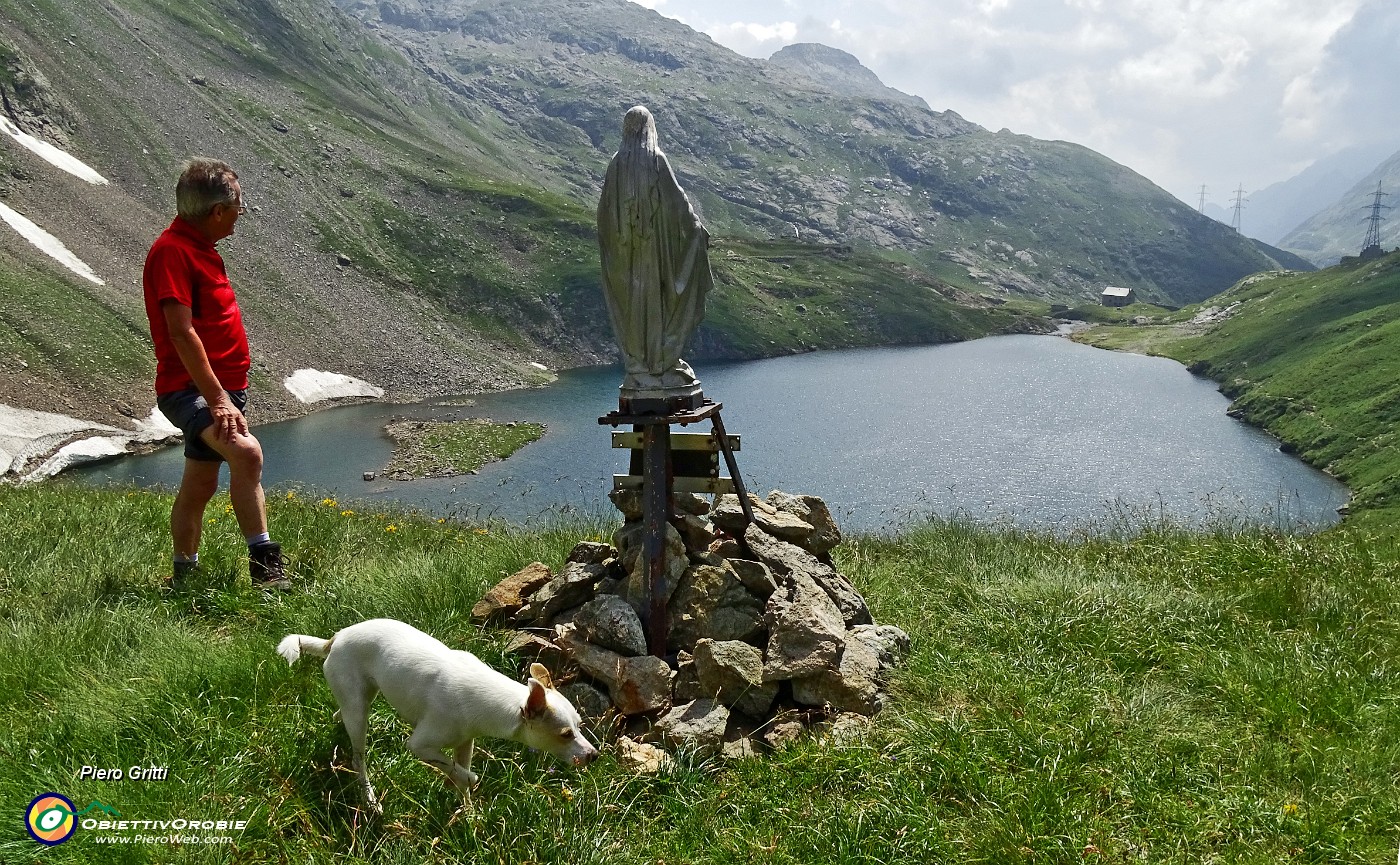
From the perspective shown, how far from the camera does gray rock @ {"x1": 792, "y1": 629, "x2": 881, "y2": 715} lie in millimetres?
4723

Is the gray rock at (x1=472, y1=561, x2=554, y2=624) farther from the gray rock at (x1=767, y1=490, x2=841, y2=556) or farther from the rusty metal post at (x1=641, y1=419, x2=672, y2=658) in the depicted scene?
the gray rock at (x1=767, y1=490, x2=841, y2=556)

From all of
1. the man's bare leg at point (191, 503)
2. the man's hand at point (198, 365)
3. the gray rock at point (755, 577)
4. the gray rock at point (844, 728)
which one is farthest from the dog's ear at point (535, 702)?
the man's bare leg at point (191, 503)

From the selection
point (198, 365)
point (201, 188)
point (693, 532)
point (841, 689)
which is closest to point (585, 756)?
point (841, 689)

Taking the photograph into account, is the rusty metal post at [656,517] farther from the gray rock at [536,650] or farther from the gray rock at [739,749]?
the gray rock at [739,749]

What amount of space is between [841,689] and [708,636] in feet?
3.53

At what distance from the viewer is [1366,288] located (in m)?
87.2

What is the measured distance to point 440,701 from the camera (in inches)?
130

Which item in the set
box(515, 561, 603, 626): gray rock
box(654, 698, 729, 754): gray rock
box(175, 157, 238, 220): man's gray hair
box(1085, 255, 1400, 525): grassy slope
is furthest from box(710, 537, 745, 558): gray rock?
box(1085, 255, 1400, 525): grassy slope

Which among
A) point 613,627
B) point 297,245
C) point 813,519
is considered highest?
point 297,245

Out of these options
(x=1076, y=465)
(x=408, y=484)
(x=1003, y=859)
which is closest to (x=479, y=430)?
(x=408, y=484)

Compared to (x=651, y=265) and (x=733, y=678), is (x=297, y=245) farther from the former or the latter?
(x=733, y=678)

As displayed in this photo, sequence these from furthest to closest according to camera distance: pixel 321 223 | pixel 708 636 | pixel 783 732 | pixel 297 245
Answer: pixel 321 223 < pixel 297 245 < pixel 708 636 < pixel 783 732

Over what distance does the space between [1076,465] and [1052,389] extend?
2814 cm

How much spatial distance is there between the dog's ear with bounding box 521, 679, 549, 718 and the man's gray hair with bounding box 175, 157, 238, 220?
428cm
